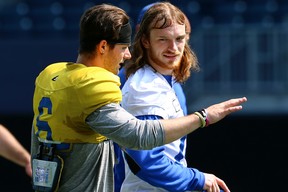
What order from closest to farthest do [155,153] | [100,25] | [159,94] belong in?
[100,25]
[155,153]
[159,94]

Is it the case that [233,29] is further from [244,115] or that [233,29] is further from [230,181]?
[230,181]

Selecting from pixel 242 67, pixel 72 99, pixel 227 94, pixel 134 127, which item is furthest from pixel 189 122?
pixel 242 67

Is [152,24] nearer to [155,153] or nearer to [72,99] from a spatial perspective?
[155,153]

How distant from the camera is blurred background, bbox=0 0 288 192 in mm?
9547

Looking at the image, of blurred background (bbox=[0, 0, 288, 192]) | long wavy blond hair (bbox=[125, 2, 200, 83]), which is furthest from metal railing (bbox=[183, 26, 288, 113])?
long wavy blond hair (bbox=[125, 2, 200, 83])

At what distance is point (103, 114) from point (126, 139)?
0.48ft

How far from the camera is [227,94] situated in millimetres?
10023

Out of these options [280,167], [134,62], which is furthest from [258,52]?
[134,62]

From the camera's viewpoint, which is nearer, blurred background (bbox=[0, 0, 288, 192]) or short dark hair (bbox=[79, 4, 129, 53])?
short dark hair (bbox=[79, 4, 129, 53])

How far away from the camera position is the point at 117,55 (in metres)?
3.95

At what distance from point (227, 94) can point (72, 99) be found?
637 centimetres

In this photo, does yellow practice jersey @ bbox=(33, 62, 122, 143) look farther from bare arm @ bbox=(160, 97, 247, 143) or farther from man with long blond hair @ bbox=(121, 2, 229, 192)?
man with long blond hair @ bbox=(121, 2, 229, 192)

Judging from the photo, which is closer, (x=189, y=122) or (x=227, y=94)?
(x=189, y=122)

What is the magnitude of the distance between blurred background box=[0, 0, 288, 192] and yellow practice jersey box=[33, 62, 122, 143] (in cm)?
577
